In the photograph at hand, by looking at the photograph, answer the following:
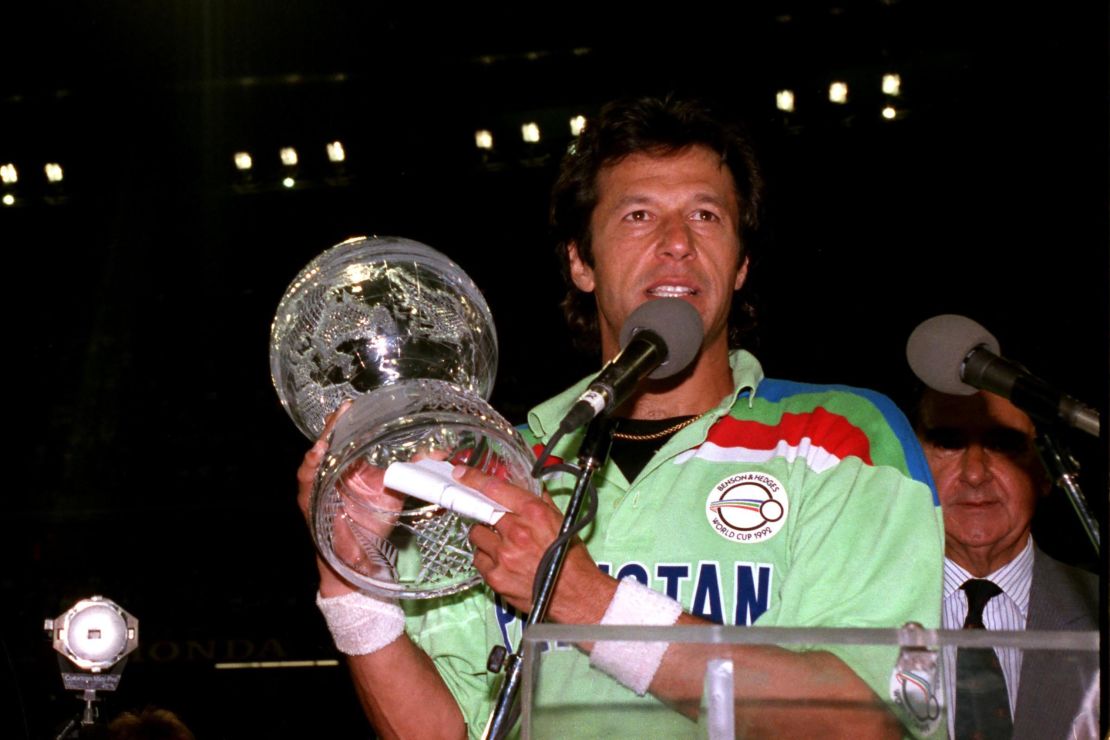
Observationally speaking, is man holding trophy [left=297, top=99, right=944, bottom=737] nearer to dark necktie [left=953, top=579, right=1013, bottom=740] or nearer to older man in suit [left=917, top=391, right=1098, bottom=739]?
dark necktie [left=953, top=579, right=1013, bottom=740]

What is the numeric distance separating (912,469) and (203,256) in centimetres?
478

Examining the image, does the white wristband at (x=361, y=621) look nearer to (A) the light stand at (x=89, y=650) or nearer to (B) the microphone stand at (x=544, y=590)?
(B) the microphone stand at (x=544, y=590)

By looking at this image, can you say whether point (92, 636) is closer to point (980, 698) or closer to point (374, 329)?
point (374, 329)

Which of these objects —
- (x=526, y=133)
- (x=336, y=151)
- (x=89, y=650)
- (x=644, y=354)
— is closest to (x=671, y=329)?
(x=644, y=354)

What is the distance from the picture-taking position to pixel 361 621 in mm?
1737

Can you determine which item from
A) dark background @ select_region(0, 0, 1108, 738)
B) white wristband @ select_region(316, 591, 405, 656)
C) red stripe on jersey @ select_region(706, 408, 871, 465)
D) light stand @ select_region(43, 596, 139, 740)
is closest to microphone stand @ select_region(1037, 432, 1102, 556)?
red stripe on jersey @ select_region(706, 408, 871, 465)

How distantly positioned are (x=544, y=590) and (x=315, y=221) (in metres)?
4.66

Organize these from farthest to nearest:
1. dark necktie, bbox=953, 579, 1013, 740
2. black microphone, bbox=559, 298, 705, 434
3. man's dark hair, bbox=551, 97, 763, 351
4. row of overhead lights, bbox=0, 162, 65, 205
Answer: row of overhead lights, bbox=0, 162, 65, 205, man's dark hair, bbox=551, 97, 763, 351, black microphone, bbox=559, 298, 705, 434, dark necktie, bbox=953, 579, 1013, 740

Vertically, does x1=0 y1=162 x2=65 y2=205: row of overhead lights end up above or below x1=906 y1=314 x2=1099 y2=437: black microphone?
above

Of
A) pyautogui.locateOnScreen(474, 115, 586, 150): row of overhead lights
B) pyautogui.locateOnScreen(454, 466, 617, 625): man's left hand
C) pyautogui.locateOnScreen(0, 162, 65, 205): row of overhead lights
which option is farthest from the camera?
pyautogui.locateOnScreen(0, 162, 65, 205): row of overhead lights

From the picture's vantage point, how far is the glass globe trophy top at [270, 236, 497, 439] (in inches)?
64.4

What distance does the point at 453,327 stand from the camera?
1.69 m

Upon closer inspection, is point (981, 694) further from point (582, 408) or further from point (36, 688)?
point (36, 688)

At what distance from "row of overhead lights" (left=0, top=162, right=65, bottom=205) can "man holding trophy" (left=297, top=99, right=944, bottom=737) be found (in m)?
3.91
